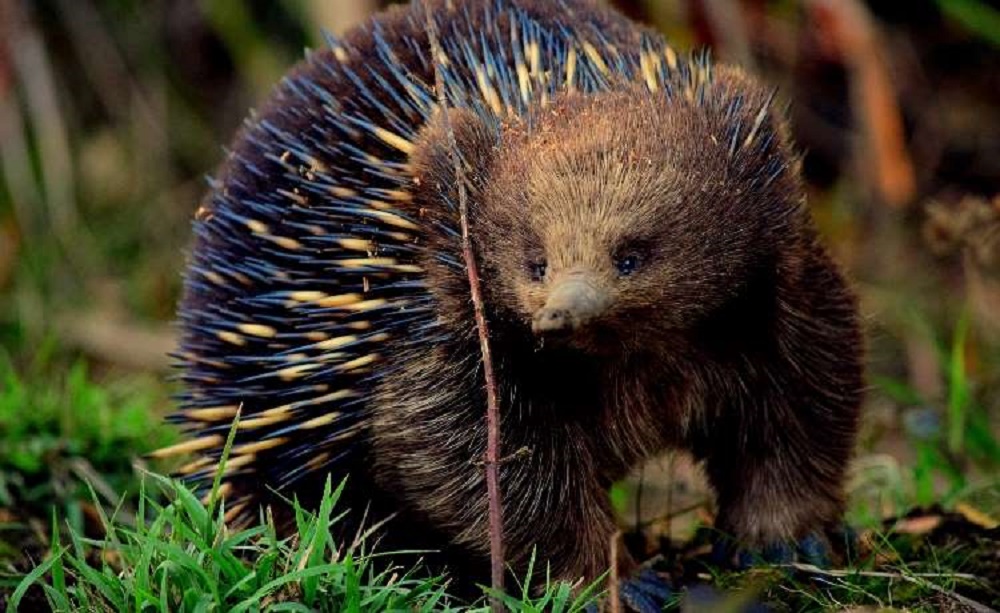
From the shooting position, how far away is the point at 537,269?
11.2 feet

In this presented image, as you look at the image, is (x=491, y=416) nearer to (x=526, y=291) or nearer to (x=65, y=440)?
(x=526, y=291)

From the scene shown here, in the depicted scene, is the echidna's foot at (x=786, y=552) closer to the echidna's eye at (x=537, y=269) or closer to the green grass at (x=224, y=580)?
the green grass at (x=224, y=580)

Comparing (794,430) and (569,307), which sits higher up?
(569,307)

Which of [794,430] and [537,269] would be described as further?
[794,430]


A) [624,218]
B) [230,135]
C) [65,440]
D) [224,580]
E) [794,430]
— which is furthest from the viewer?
[230,135]

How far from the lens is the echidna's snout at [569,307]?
122 inches

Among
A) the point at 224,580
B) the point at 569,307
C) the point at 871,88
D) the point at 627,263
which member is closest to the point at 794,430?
the point at 627,263

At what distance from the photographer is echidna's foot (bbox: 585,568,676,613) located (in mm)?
3904

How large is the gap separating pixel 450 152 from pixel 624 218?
51cm

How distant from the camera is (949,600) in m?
3.75

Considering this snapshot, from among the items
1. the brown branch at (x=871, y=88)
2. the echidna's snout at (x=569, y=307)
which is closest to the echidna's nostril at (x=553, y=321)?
the echidna's snout at (x=569, y=307)

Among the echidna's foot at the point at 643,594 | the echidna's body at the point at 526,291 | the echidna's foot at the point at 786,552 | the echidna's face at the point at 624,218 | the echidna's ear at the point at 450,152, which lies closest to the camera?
the echidna's face at the point at 624,218

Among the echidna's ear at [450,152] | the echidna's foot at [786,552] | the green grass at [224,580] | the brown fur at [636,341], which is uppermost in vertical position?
the echidna's ear at [450,152]

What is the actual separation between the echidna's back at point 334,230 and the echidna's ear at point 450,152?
67mm
